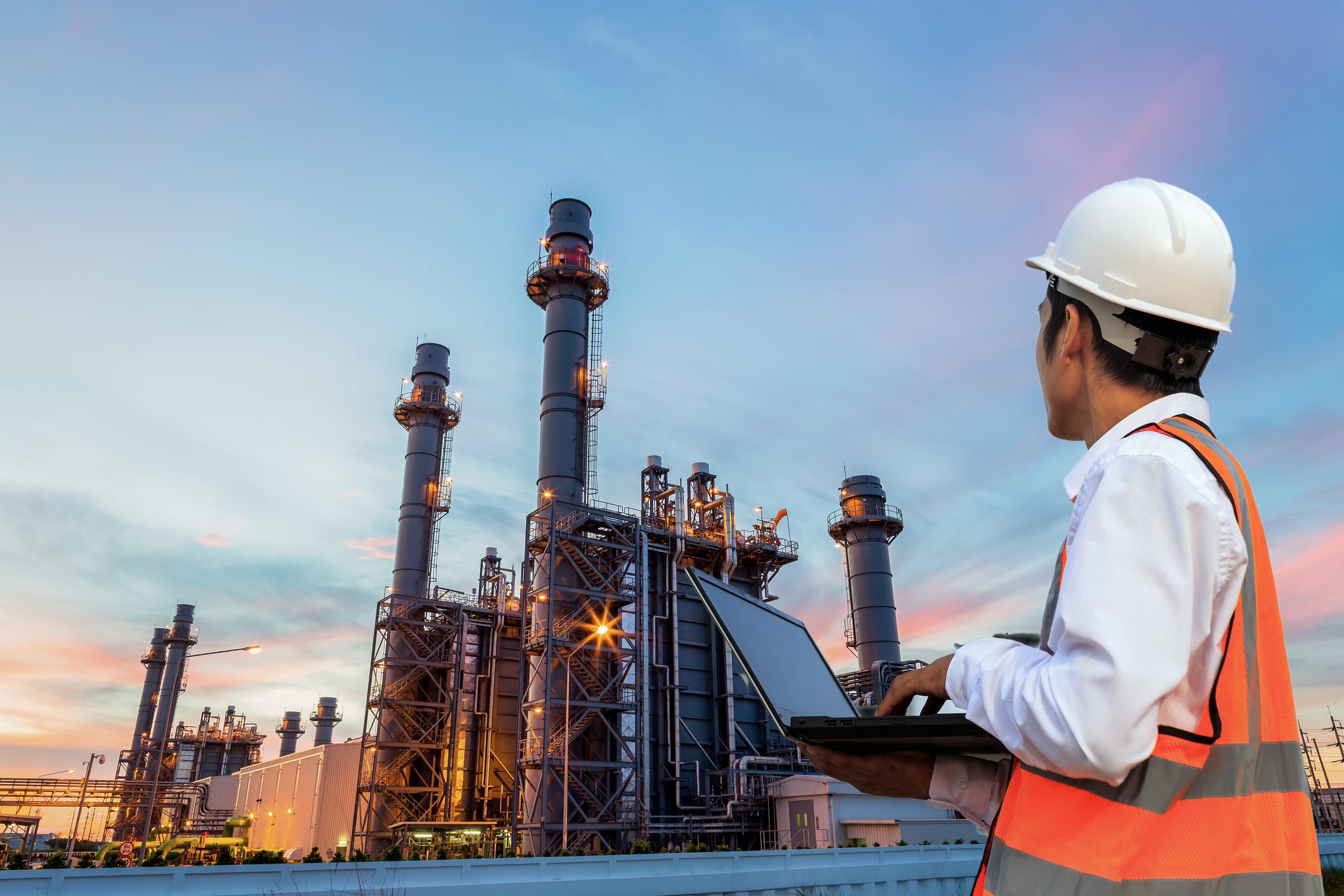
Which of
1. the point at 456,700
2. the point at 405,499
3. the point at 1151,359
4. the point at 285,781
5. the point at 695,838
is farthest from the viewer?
the point at 285,781

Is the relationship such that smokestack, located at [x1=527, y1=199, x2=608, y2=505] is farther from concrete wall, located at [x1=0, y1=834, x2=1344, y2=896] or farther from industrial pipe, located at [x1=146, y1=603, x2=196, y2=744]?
industrial pipe, located at [x1=146, y1=603, x2=196, y2=744]

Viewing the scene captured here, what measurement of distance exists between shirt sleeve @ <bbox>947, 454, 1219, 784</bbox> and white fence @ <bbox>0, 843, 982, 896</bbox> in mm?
7157

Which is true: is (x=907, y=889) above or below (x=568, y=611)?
below

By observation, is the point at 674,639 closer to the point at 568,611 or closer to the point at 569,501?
the point at 568,611

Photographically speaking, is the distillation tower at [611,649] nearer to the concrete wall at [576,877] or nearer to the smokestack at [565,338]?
the smokestack at [565,338]

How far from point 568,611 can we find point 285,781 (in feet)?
94.0

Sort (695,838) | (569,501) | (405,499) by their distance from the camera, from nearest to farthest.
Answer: (695,838)
(569,501)
(405,499)

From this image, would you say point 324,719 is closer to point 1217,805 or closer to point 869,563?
point 869,563

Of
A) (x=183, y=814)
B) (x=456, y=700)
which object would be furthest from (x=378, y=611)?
(x=183, y=814)

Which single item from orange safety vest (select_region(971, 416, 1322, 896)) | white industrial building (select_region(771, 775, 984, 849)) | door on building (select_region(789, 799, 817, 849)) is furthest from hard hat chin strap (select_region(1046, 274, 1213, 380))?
door on building (select_region(789, 799, 817, 849))

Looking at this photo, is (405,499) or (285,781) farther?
(285,781)

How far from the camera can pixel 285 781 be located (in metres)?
48.4

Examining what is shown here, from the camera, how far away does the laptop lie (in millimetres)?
1787

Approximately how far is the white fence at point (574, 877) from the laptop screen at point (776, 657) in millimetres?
5699
